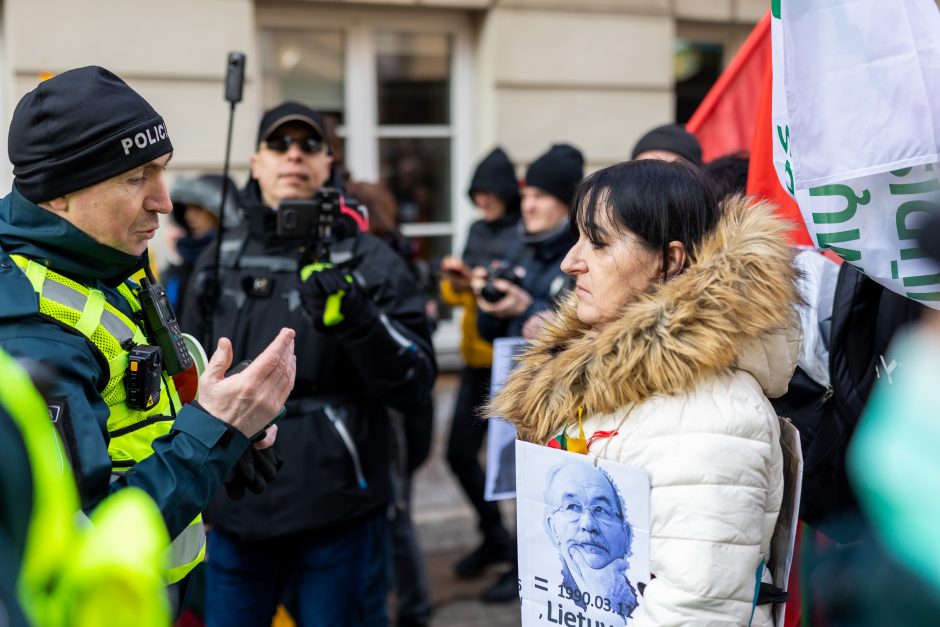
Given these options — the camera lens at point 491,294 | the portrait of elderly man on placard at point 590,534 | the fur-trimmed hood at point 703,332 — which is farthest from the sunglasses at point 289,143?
the portrait of elderly man on placard at point 590,534

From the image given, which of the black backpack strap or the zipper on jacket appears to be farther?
the zipper on jacket

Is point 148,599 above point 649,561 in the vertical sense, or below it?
above

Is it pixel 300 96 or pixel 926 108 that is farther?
pixel 300 96

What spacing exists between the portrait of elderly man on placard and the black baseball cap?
173 centimetres

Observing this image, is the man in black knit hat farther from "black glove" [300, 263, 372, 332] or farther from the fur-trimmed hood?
the fur-trimmed hood

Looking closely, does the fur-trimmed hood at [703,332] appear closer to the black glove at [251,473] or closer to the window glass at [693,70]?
the black glove at [251,473]

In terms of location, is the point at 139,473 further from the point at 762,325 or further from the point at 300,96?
the point at 300,96

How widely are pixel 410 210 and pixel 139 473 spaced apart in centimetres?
484

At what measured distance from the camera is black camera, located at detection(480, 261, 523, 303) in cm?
366

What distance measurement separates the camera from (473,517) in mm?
5570

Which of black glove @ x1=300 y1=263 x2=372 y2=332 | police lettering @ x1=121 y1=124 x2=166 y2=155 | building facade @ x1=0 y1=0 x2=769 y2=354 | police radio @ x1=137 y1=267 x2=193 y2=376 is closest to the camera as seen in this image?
police lettering @ x1=121 y1=124 x2=166 y2=155

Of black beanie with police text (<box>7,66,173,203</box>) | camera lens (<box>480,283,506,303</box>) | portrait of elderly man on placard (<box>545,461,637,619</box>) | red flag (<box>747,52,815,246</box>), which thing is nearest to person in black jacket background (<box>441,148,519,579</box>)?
camera lens (<box>480,283,506,303</box>)

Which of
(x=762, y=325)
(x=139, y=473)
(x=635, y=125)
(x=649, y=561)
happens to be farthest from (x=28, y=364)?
(x=635, y=125)

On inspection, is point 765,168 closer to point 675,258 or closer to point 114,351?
point 675,258
